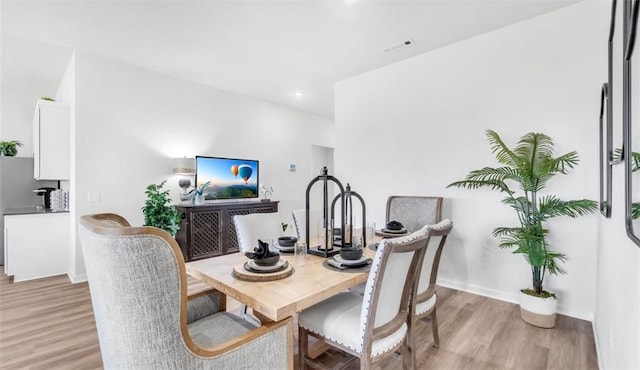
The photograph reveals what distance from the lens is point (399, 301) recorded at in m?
1.56

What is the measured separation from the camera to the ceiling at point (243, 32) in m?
2.66

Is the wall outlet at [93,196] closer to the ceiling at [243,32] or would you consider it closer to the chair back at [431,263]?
the ceiling at [243,32]

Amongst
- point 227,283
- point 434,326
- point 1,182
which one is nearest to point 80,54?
point 1,182

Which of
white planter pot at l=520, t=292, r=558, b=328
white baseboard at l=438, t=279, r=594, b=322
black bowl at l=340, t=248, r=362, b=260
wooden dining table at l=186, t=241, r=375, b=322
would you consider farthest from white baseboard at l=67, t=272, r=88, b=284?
white planter pot at l=520, t=292, r=558, b=328

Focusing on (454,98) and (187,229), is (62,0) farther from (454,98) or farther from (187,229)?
(454,98)

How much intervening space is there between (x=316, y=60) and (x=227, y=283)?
10.5 feet

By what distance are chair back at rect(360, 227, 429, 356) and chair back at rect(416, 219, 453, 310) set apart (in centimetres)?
19

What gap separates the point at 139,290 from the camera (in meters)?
0.91

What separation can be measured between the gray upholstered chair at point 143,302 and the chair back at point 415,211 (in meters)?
2.46

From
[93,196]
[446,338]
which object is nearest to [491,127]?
[446,338]

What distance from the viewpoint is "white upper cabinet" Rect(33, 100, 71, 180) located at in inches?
145

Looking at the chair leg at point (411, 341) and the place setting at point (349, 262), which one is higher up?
the place setting at point (349, 262)

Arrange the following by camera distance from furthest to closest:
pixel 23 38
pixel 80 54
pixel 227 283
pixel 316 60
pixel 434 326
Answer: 1. pixel 316 60
2. pixel 80 54
3. pixel 23 38
4. pixel 434 326
5. pixel 227 283

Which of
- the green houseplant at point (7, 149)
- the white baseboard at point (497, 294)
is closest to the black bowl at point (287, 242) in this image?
the white baseboard at point (497, 294)
